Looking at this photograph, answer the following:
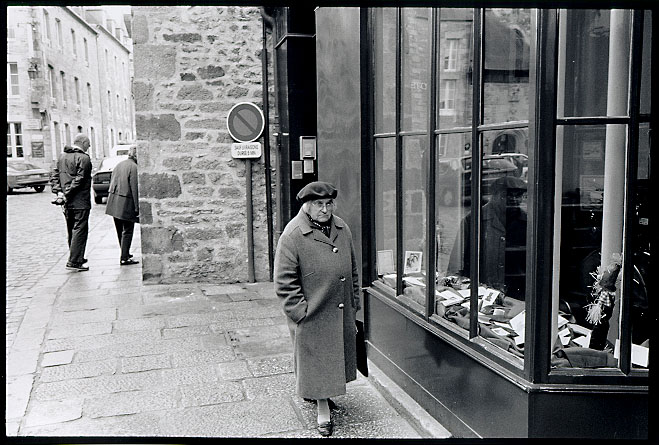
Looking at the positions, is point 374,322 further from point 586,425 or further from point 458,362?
point 586,425

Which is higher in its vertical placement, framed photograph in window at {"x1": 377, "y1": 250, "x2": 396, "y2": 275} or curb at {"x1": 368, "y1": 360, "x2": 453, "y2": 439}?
framed photograph in window at {"x1": 377, "y1": 250, "x2": 396, "y2": 275}

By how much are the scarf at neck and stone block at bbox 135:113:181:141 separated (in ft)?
15.7

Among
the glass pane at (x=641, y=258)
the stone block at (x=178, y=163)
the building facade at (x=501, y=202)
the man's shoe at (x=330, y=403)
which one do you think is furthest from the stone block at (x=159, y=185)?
the glass pane at (x=641, y=258)

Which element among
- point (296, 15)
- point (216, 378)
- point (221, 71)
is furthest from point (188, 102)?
point (216, 378)

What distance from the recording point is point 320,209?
434cm

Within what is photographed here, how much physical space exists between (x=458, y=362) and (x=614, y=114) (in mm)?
1630

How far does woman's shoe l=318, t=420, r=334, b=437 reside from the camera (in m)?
4.24

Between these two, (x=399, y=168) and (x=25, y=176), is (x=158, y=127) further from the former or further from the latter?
(x=25, y=176)

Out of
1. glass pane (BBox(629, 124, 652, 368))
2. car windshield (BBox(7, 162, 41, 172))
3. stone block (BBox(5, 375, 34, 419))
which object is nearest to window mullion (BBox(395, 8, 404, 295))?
glass pane (BBox(629, 124, 652, 368))

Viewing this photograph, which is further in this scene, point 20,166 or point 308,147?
point 20,166

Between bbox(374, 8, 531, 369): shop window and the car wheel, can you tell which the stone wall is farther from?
the car wheel

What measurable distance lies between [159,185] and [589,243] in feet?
20.0

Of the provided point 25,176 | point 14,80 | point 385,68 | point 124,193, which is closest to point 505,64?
point 385,68

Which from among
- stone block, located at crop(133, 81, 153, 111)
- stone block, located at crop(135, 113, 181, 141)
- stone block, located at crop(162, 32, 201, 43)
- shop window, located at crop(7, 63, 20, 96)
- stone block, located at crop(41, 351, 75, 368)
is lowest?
stone block, located at crop(41, 351, 75, 368)
